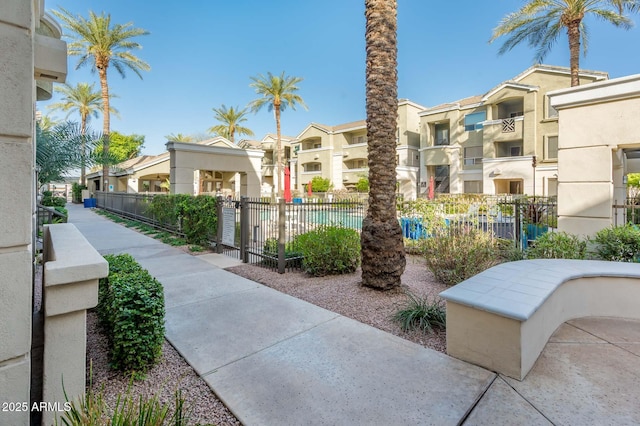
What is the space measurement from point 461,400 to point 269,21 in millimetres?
20849

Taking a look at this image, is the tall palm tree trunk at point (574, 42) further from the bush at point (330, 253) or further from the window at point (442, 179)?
the window at point (442, 179)

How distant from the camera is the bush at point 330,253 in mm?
7224

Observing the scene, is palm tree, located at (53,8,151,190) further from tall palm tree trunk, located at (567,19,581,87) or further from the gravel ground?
tall palm tree trunk, located at (567,19,581,87)

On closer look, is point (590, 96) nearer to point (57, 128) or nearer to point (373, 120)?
point (373, 120)

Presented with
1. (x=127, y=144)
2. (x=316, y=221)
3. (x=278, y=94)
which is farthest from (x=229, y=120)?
(x=316, y=221)

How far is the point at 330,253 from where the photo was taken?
726cm

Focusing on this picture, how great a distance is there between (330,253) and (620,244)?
5656 mm

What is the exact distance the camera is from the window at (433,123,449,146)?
3606 cm

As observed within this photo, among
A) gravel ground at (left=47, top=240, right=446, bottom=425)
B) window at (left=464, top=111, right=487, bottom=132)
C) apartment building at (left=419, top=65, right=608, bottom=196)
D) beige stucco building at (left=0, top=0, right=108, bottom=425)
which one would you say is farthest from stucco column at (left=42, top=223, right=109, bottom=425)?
window at (left=464, top=111, right=487, bottom=132)

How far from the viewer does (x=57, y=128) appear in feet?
29.5

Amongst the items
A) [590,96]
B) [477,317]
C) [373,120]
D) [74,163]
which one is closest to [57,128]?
[74,163]

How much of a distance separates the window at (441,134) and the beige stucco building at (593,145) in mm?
30123

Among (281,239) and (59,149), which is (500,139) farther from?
(59,149)

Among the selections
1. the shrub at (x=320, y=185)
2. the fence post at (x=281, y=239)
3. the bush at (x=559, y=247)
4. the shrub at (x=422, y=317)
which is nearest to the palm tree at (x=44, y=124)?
the fence post at (x=281, y=239)
